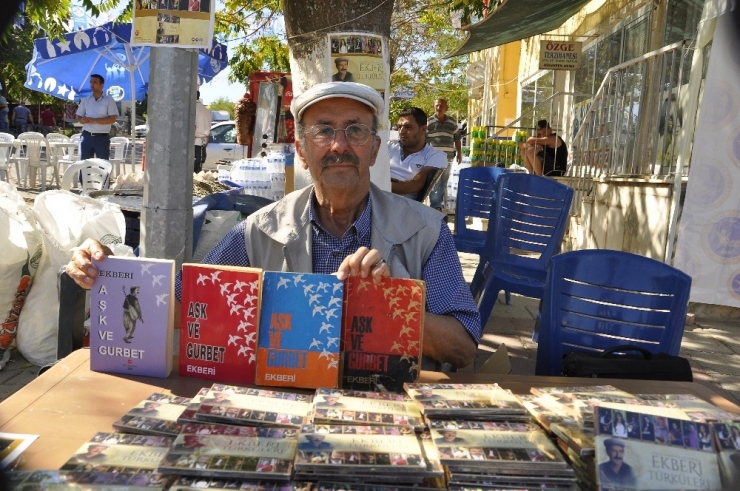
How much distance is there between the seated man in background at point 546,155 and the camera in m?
9.95

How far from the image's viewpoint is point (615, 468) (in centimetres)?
117

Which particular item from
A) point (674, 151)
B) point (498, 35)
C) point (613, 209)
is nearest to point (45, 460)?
point (674, 151)

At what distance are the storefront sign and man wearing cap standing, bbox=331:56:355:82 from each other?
30.3 feet

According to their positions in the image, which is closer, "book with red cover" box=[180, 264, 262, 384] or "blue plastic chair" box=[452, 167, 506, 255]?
"book with red cover" box=[180, 264, 262, 384]

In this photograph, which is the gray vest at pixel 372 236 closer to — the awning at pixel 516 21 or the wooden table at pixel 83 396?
the wooden table at pixel 83 396

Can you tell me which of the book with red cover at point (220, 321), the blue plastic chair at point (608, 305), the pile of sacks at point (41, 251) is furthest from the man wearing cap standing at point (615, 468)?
the pile of sacks at point (41, 251)

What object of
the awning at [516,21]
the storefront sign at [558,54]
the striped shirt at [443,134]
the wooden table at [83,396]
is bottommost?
the wooden table at [83,396]

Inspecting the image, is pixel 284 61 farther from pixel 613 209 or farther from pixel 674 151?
pixel 674 151

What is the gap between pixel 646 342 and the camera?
284 centimetres

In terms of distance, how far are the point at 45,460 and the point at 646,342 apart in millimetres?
2294

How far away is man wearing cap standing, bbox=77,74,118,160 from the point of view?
1065cm

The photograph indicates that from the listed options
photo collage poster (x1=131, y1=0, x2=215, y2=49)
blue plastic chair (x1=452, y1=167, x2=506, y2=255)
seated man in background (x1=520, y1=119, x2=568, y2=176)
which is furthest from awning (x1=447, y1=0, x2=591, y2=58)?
photo collage poster (x1=131, y1=0, x2=215, y2=49)

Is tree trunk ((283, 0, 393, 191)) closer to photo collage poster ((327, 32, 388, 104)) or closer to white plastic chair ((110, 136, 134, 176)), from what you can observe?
photo collage poster ((327, 32, 388, 104))

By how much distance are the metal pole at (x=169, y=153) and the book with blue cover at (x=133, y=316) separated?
1071 mm
